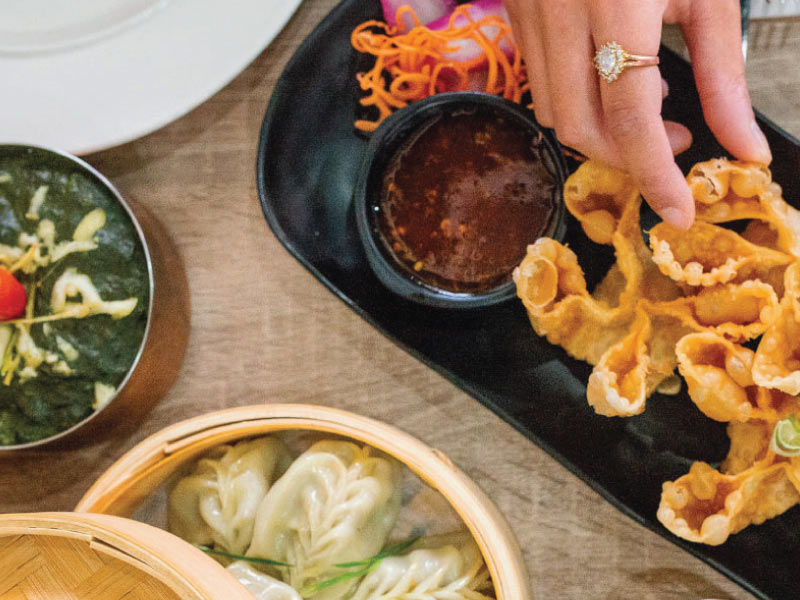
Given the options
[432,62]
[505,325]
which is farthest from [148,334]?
[432,62]

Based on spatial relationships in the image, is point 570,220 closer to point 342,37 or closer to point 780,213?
point 780,213

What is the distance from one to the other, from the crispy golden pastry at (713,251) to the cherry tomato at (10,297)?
137cm

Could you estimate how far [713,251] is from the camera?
1410 mm

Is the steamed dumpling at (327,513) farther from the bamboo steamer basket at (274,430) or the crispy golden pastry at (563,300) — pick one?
the crispy golden pastry at (563,300)

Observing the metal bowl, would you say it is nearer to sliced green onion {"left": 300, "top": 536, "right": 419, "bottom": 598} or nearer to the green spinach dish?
the green spinach dish

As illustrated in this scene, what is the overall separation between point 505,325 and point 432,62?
0.66 meters

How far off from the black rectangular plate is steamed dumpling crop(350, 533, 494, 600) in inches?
11.6

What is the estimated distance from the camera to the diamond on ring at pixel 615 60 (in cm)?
125

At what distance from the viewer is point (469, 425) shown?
5.66 feet

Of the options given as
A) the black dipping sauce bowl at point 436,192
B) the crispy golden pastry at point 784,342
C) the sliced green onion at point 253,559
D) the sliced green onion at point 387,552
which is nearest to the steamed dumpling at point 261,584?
the sliced green onion at point 253,559

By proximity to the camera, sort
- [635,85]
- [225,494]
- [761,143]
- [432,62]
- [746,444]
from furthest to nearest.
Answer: [432,62] → [225,494] → [746,444] → [761,143] → [635,85]

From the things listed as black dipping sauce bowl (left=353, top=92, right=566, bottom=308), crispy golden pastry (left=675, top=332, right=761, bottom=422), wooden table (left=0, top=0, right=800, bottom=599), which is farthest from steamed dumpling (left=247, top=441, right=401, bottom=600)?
crispy golden pastry (left=675, top=332, right=761, bottom=422)

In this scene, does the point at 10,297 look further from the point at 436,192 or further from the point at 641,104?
the point at 641,104

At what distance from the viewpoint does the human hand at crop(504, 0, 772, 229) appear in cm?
126
